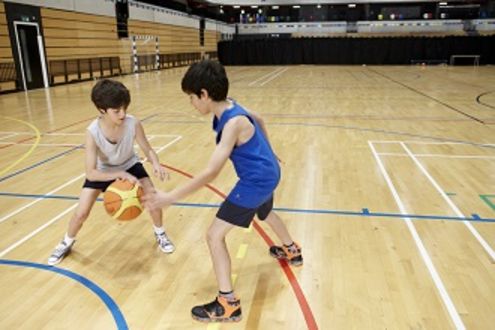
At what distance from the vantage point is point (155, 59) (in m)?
23.5

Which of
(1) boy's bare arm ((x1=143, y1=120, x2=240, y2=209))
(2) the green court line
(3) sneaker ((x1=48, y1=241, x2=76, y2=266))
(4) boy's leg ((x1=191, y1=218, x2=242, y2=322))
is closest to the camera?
(1) boy's bare arm ((x1=143, y1=120, x2=240, y2=209))

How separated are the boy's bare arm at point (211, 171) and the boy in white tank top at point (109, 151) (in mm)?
799

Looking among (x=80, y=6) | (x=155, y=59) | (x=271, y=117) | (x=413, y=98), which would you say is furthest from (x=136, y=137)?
(x=155, y=59)

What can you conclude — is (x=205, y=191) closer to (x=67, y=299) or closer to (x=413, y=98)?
(x=67, y=299)

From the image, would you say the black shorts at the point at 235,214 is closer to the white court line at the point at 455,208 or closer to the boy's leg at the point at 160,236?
the boy's leg at the point at 160,236

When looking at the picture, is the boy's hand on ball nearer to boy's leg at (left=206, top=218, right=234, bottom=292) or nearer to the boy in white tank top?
the boy in white tank top

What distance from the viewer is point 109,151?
2918 millimetres

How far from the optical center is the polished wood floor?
8.31 feet

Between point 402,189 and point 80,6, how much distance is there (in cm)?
1589

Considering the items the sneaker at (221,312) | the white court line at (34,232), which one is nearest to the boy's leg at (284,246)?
the sneaker at (221,312)

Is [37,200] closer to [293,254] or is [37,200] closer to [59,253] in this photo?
[59,253]

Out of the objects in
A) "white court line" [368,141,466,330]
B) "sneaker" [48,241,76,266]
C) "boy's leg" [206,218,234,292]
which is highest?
"boy's leg" [206,218,234,292]

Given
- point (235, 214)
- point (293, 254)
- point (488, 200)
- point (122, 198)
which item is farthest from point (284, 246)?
point (488, 200)

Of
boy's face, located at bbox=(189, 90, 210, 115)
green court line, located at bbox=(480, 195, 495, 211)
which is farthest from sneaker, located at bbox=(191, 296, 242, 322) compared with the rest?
green court line, located at bbox=(480, 195, 495, 211)
